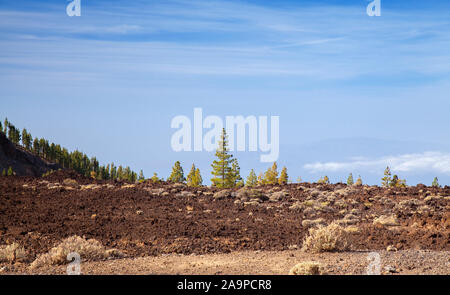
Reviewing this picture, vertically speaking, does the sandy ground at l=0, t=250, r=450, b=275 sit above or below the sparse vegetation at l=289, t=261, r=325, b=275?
below

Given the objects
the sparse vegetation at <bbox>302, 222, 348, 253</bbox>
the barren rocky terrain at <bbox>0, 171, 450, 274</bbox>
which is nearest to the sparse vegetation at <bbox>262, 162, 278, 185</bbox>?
the barren rocky terrain at <bbox>0, 171, 450, 274</bbox>

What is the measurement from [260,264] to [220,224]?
686 centimetres

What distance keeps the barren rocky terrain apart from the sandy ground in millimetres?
27

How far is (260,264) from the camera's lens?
1143 centimetres

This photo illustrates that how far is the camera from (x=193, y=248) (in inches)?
539

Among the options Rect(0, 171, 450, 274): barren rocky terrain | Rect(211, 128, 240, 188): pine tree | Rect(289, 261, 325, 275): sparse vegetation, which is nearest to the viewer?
Rect(289, 261, 325, 275): sparse vegetation

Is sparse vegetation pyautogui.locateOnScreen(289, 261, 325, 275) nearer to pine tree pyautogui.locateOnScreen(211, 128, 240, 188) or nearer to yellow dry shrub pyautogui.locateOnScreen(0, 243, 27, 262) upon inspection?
yellow dry shrub pyautogui.locateOnScreen(0, 243, 27, 262)

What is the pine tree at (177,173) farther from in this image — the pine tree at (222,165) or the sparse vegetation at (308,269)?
the sparse vegetation at (308,269)

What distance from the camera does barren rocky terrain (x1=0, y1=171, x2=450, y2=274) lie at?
11656mm

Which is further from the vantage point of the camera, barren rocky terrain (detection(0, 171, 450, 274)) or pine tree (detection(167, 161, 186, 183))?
pine tree (detection(167, 161, 186, 183))

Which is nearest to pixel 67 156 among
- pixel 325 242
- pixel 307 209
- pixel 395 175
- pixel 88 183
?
pixel 395 175
